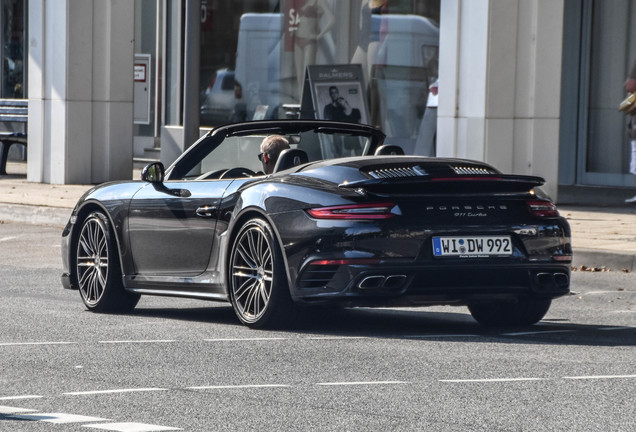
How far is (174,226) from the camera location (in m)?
8.80

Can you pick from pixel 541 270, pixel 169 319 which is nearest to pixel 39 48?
Answer: pixel 169 319

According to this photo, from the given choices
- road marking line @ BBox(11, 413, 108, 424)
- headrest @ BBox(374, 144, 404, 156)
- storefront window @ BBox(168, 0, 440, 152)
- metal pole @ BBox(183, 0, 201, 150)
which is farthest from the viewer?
storefront window @ BBox(168, 0, 440, 152)

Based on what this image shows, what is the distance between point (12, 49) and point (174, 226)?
→ 23186 millimetres

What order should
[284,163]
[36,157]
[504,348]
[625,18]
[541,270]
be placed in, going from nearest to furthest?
1. [504,348]
2. [541,270]
3. [284,163]
4. [625,18]
5. [36,157]

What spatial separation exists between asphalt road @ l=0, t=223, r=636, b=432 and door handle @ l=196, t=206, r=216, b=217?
670 mm

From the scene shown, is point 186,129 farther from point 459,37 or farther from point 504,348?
point 504,348

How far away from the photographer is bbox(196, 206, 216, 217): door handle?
27.8 ft

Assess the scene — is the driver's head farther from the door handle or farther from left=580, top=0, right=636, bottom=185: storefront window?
left=580, top=0, right=636, bottom=185: storefront window

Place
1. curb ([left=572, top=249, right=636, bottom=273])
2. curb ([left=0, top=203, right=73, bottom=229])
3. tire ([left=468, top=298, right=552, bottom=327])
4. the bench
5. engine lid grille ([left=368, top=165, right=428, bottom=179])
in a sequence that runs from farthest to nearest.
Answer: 1. the bench
2. curb ([left=0, top=203, right=73, bottom=229])
3. curb ([left=572, top=249, right=636, bottom=273])
4. tire ([left=468, top=298, right=552, bottom=327])
5. engine lid grille ([left=368, top=165, right=428, bottom=179])

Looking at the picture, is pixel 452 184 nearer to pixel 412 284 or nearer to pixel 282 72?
pixel 412 284

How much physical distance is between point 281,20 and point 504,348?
14.8 meters

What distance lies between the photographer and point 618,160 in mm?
20281

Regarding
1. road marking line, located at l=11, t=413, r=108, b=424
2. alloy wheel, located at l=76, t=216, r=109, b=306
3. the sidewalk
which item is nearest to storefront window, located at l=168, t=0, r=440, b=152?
the sidewalk

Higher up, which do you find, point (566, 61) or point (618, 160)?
point (566, 61)
